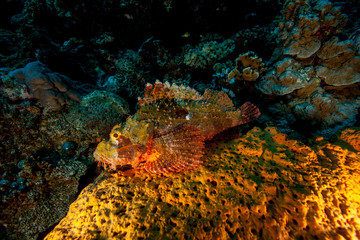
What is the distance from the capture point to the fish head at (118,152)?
2.32 meters

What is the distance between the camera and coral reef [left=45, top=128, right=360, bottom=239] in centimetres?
161

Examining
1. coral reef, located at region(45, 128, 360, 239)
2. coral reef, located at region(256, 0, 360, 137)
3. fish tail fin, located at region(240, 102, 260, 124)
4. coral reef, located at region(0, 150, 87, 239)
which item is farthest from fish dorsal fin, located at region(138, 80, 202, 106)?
coral reef, located at region(256, 0, 360, 137)

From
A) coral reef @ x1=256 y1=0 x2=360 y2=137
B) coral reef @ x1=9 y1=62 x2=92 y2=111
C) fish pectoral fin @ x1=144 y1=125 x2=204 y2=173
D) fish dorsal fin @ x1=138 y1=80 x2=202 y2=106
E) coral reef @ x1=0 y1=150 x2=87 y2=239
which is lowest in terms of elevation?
coral reef @ x1=0 y1=150 x2=87 y2=239

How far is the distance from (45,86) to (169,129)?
3.73 metres

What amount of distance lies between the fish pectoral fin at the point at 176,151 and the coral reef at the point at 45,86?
10.9ft

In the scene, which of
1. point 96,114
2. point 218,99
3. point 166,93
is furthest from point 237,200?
point 96,114

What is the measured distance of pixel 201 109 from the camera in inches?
108

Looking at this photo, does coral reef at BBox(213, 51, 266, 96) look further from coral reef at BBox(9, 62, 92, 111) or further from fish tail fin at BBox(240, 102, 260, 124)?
coral reef at BBox(9, 62, 92, 111)

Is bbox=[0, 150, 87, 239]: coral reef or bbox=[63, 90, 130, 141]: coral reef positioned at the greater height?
bbox=[63, 90, 130, 141]: coral reef

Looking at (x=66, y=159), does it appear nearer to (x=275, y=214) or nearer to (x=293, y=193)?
(x=275, y=214)

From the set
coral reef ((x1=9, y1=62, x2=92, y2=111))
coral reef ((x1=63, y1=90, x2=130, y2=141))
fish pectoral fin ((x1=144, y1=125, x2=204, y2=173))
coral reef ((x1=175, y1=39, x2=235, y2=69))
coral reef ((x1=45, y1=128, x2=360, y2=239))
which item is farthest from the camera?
coral reef ((x1=175, y1=39, x2=235, y2=69))

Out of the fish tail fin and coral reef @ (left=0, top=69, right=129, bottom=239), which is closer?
the fish tail fin

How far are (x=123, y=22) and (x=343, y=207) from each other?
8326 millimetres

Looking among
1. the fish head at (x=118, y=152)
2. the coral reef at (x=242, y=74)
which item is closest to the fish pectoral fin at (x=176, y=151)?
the fish head at (x=118, y=152)
